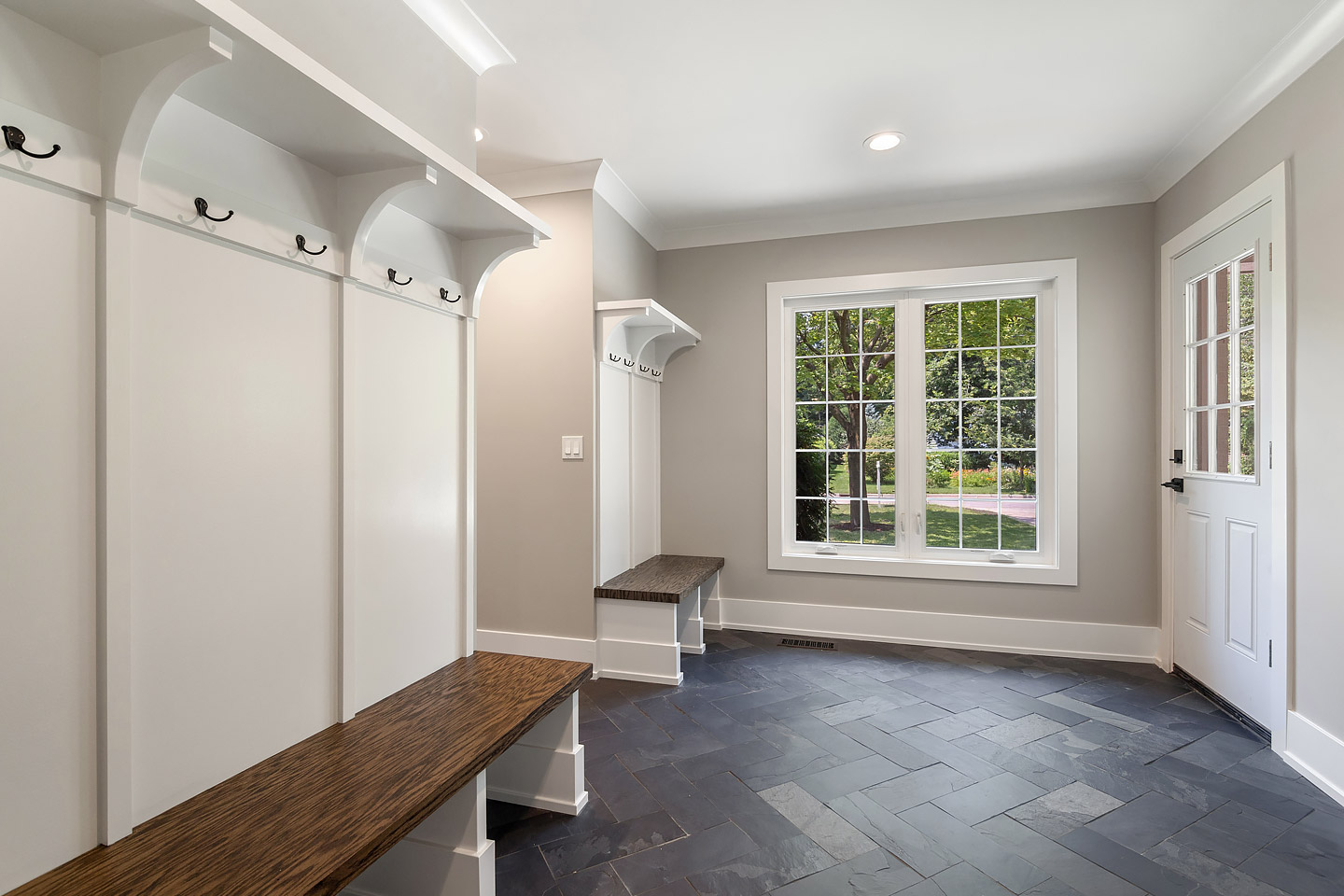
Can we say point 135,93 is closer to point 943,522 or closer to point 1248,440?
point 1248,440

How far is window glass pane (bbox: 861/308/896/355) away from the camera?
392cm

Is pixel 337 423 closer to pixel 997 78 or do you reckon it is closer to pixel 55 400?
pixel 55 400

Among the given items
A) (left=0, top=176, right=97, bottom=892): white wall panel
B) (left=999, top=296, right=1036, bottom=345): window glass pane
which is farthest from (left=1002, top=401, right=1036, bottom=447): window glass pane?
(left=0, top=176, right=97, bottom=892): white wall panel

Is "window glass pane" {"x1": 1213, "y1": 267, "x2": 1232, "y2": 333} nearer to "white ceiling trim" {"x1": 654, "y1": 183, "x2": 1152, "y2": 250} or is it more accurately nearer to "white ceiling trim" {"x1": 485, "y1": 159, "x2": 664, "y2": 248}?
"white ceiling trim" {"x1": 654, "y1": 183, "x2": 1152, "y2": 250}

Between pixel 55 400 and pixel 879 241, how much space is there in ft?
12.3

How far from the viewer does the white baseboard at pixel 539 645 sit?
128 inches

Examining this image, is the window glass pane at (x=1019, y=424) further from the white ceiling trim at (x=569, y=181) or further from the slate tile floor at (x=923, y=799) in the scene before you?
the white ceiling trim at (x=569, y=181)

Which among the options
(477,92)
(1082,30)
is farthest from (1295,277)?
(477,92)

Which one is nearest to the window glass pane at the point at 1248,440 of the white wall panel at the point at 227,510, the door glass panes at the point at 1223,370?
the door glass panes at the point at 1223,370

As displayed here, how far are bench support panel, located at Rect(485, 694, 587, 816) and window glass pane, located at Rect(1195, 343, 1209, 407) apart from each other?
3130 mm

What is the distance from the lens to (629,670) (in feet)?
10.6

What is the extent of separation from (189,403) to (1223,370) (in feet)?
12.2

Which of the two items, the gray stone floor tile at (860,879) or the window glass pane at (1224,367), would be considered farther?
the window glass pane at (1224,367)

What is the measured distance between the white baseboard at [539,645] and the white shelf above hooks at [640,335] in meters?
1.44
